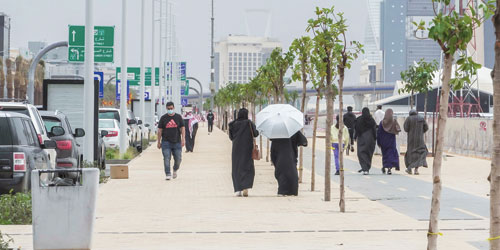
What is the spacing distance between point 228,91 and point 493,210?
78068 mm

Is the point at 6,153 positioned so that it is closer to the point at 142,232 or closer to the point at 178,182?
the point at 142,232

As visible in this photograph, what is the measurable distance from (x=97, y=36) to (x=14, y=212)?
14406 mm

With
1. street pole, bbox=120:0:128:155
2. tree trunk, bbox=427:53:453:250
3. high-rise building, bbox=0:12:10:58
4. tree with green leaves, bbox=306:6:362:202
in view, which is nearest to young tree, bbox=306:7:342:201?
tree with green leaves, bbox=306:6:362:202

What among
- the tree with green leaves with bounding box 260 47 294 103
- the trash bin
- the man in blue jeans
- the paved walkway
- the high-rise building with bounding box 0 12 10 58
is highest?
the high-rise building with bounding box 0 12 10 58

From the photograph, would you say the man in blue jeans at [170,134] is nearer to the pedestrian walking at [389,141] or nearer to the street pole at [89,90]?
the street pole at [89,90]

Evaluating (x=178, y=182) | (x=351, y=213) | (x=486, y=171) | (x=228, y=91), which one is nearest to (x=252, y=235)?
(x=351, y=213)

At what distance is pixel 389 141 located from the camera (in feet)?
81.0

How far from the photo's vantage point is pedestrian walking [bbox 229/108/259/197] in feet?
56.1

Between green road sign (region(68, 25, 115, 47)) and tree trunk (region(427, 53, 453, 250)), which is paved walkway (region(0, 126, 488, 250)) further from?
green road sign (region(68, 25, 115, 47))

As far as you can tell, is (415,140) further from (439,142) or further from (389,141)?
(439,142)

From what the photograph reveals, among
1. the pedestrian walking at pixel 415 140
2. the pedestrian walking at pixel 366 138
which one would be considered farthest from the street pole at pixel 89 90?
the pedestrian walking at pixel 415 140

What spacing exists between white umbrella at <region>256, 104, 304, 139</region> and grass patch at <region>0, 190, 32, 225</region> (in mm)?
5313

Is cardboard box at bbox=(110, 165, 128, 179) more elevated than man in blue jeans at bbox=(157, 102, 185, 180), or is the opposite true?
man in blue jeans at bbox=(157, 102, 185, 180)

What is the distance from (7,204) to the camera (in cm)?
1274
